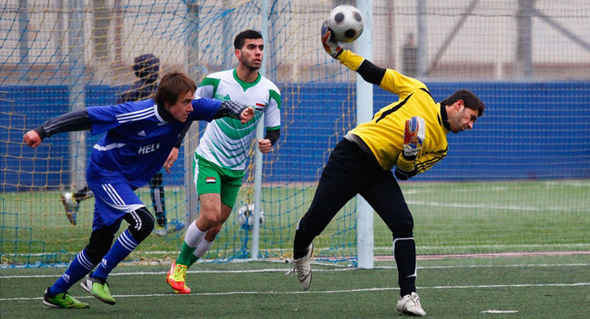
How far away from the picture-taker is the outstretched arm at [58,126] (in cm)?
569

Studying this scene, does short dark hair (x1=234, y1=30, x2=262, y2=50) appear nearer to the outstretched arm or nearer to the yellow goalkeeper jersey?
the yellow goalkeeper jersey

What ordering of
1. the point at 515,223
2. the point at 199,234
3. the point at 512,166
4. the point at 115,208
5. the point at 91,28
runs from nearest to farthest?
the point at 115,208 < the point at 199,234 < the point at 91,28 < the point at 515,223 < the point at 512,166

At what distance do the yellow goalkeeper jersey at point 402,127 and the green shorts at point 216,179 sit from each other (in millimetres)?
1792

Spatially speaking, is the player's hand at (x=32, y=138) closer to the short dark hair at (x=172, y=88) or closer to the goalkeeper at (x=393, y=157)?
the short dark hair at (x=172, y=88)

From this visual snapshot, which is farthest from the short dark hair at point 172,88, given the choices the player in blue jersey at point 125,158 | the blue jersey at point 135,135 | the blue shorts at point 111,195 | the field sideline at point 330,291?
the field sideline at point 330,291

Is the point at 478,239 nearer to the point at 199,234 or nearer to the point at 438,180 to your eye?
the point at 199,234

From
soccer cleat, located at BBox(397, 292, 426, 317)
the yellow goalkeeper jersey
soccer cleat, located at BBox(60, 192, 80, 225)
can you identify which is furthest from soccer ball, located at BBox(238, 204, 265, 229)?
soccer cleat, located at BBox(397, 292, 426, 317)

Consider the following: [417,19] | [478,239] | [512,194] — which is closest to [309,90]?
[417,19]

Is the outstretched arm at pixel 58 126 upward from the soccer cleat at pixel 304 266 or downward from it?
upward

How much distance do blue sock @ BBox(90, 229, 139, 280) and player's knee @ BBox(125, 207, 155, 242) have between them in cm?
6

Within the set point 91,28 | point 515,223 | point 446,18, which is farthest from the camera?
point 446,18

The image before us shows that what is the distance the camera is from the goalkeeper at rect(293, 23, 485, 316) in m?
6.07

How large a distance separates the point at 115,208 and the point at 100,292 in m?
0.63

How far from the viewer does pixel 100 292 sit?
6312 millimetres
